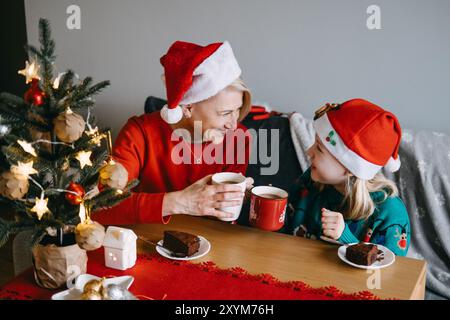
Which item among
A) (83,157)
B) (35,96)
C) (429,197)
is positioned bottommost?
(429,197)

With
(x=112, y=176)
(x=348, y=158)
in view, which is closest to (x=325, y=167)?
(x=348, y=158)

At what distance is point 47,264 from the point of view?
1.15 metres

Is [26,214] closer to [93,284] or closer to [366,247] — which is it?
[93,284]

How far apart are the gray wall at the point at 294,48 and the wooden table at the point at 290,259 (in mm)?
978

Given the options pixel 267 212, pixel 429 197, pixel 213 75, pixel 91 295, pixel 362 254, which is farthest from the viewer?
pixel 429 197

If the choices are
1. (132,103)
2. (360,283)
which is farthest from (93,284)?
(132,103)

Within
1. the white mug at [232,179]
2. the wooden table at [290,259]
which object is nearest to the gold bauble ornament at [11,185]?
the wooden table at [290,259]

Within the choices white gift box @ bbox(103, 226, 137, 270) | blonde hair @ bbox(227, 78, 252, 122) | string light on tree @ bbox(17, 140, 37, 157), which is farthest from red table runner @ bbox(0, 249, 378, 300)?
blonde hair @ bbox(227, 78, 252, 122)

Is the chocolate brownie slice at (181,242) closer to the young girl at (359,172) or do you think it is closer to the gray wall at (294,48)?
the young girl at (359,172)

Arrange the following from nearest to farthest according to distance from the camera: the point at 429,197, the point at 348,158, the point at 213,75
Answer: the point at 348,158 < the point at 213,75 < the point at 429,197

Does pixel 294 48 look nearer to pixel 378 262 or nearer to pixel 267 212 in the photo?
pixel 267 212

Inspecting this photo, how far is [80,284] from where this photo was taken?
3.74ft

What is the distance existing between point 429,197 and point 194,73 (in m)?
1.02

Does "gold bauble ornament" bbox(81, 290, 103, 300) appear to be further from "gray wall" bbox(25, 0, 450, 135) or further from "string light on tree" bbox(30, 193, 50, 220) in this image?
"gray wall" bbox(25, 0, 450, 135)
